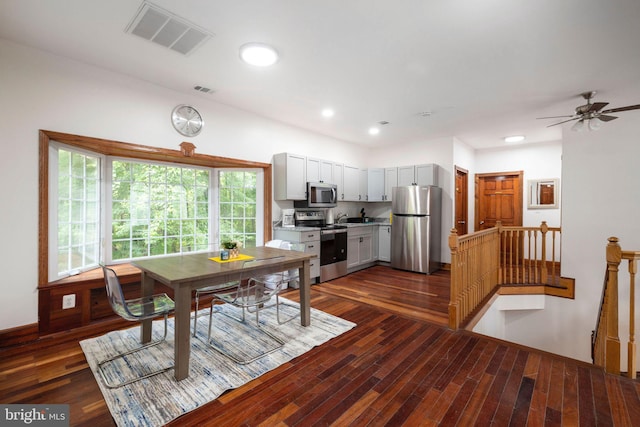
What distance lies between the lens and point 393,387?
2.05 meters

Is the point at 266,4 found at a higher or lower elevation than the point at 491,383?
higher

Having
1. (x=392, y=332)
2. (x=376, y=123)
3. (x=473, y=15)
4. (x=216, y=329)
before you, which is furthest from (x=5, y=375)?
(x=376, y=123)

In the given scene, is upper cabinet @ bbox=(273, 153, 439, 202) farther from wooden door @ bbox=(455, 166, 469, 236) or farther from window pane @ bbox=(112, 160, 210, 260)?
window pane @ bbox=(112, 160, 210, 260)

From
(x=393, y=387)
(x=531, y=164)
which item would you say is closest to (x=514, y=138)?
(x=531, y=164)

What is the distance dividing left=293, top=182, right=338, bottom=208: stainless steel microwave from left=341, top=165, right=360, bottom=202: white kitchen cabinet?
498 mm

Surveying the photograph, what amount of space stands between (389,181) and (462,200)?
1709mm

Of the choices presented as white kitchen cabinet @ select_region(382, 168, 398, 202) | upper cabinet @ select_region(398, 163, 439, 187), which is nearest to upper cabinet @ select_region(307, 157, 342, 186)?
white kitchen cabinet @ select_region(382, 168, 398, 202)

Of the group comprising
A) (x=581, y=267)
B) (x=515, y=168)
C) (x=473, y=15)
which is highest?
(x=473, y=15)

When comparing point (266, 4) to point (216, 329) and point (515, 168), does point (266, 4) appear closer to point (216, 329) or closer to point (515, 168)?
point (216, 329)

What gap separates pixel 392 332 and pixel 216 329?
5.99ft

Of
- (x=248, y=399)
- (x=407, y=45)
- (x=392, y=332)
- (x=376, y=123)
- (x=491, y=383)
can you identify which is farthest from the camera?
(x=376, y=123)

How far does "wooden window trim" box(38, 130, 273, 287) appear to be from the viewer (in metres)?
2.69

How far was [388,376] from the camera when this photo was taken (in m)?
2.18

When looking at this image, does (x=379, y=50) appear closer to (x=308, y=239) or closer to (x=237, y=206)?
(x=308, y=239)
